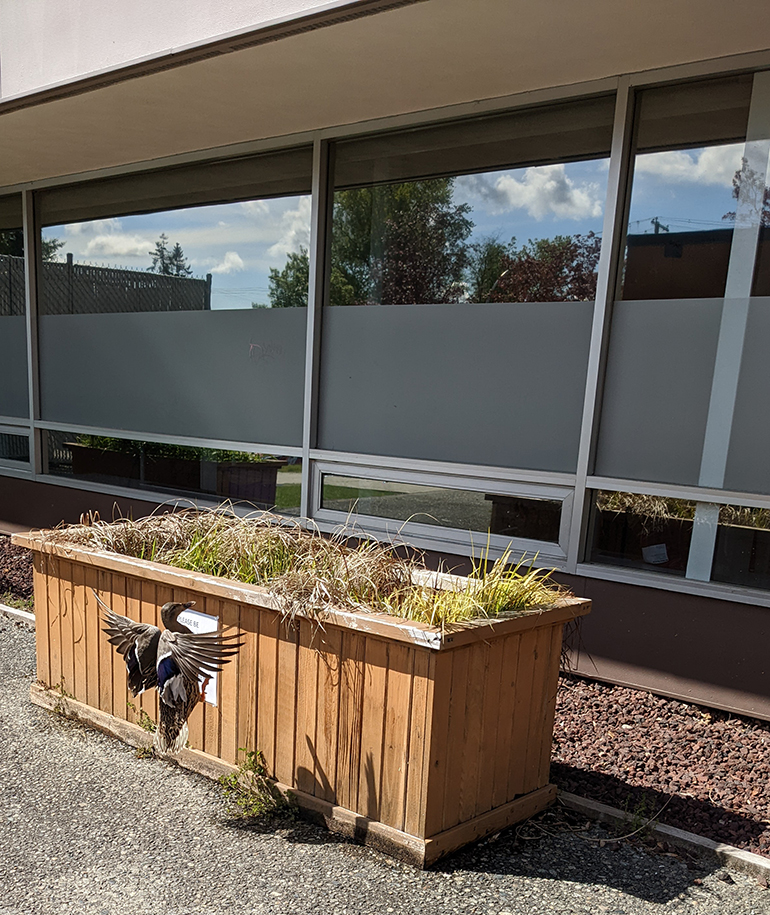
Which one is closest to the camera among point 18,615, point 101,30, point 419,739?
point 419,739

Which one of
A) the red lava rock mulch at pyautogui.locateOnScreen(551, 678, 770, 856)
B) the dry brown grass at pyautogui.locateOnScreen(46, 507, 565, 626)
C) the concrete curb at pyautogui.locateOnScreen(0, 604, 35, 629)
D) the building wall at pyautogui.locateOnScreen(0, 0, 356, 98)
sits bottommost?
the concrete curb at pyautogui.locateOnScreen(0, 604, 35, 629)

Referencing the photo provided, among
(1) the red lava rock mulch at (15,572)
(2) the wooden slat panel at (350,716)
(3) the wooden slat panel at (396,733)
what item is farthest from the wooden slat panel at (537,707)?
(1) the red lava rock mulch at (15,572)

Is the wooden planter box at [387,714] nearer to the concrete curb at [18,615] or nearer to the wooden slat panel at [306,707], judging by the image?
the wooden slat panel at [306,707]

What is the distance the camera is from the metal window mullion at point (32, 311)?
28.9 feet

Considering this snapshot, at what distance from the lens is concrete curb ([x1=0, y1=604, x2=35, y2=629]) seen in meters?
6.06

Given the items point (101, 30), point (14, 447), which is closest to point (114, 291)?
point (14, 447)

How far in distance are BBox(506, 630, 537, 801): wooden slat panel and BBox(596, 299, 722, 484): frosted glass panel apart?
6.50ft

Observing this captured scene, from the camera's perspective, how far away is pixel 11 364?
917cm

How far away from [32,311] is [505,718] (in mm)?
7651

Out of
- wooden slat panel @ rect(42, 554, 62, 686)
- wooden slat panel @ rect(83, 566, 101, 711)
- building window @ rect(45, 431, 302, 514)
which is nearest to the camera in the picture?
wooden slat panel @ rect(83, 566, 101, 711)

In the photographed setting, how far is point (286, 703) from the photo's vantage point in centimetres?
335

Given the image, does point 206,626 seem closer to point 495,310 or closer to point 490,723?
point 490,723

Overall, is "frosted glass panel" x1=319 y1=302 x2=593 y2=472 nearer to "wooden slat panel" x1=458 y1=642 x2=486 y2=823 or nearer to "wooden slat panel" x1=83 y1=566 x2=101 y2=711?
"wooden slat panel" x1=458 y1=642 x2=486 y2=823

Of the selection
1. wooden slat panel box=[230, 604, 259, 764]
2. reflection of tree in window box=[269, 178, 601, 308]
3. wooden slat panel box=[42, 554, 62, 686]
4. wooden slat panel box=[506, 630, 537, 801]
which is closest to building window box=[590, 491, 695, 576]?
reflection of tree in window box=[269, 178, 601, 308]
